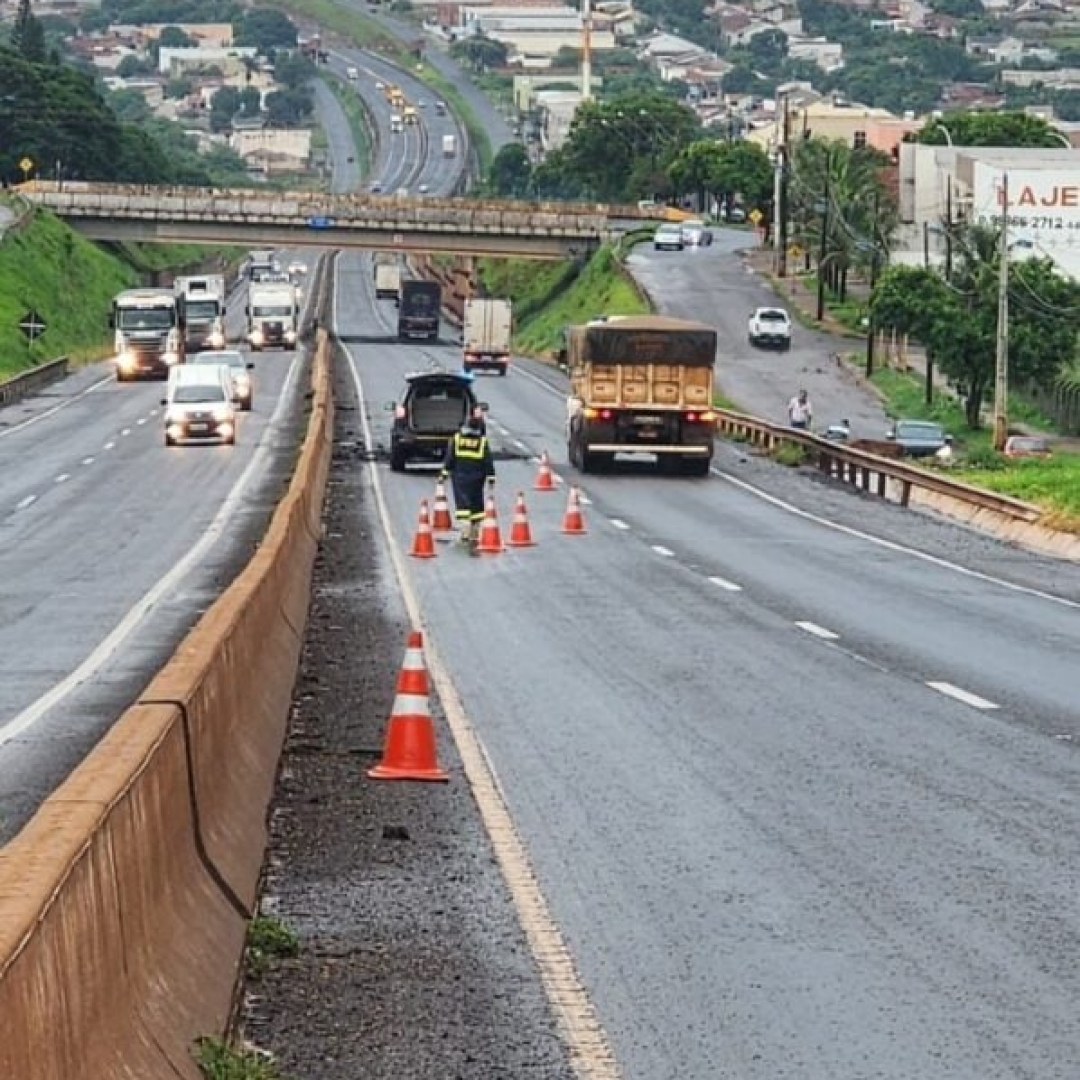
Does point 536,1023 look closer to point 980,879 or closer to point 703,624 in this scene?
point 980,879

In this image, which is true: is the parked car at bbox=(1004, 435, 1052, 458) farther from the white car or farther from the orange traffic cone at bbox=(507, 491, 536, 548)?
the white car

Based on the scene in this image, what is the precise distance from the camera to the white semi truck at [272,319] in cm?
11500

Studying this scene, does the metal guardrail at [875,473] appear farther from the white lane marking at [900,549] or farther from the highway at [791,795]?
the highway at [791,795]

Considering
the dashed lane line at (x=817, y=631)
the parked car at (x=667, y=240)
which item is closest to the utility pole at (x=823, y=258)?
the parked car at (x=667, y=240)

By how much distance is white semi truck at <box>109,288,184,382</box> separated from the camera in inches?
3620

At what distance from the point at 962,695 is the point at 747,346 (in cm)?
9001

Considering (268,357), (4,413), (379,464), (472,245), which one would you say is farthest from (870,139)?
(379,464)

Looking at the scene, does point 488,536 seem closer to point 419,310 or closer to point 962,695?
point 962,695

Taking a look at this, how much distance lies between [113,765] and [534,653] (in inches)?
553

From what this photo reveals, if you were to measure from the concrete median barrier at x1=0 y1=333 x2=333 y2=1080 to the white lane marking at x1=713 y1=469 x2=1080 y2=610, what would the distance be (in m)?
17.2

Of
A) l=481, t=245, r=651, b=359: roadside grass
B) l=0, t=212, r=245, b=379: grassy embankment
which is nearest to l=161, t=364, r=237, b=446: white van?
l=0, t=212, r=245, b=379: grassy embankment

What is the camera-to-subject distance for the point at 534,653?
73.9 feet

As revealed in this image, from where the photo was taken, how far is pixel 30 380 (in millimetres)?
91000

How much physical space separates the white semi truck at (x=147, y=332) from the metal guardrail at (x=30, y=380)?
104 inches
